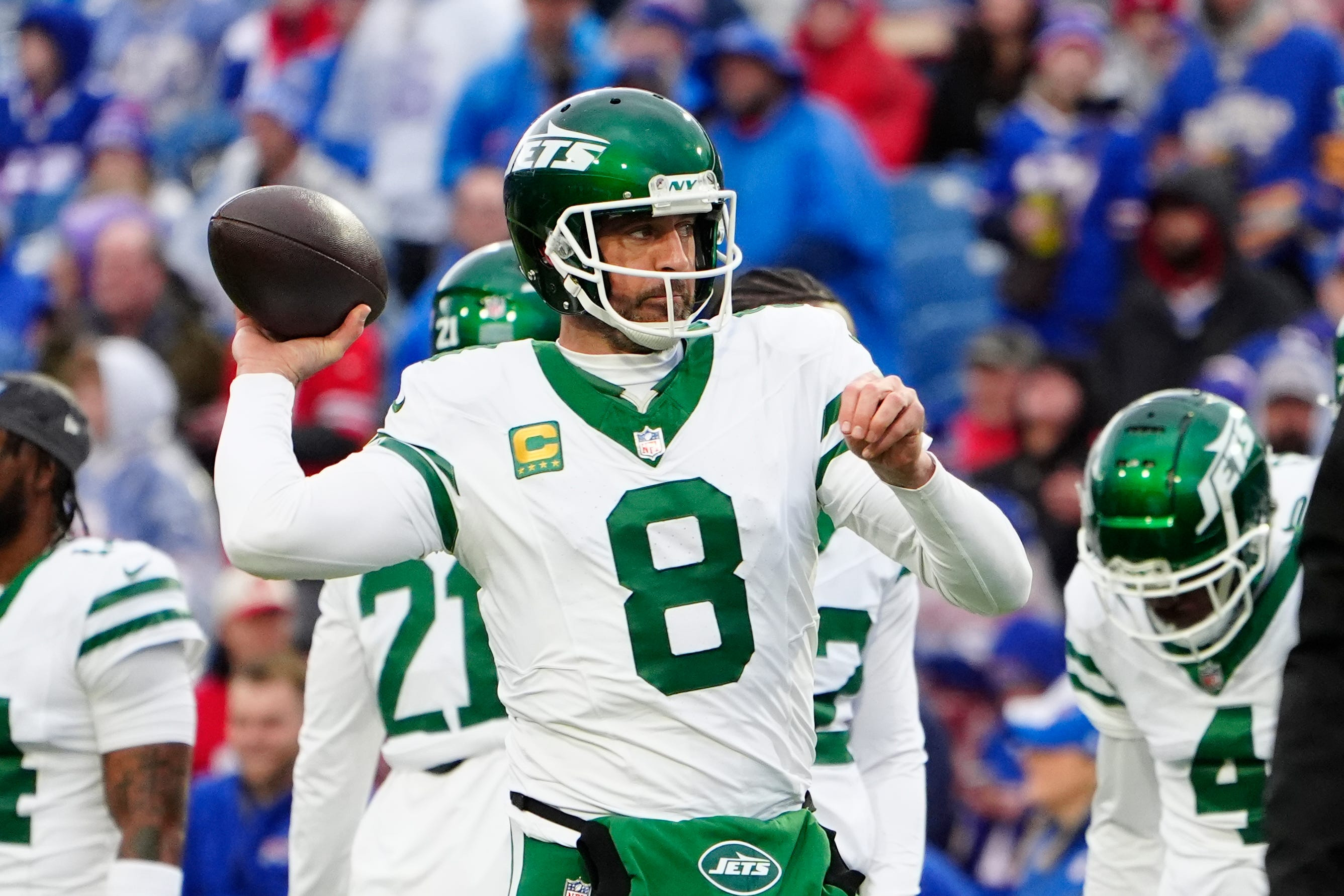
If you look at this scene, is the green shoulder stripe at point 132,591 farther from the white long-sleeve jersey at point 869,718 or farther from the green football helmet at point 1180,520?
the green football helmet at point 1180,520

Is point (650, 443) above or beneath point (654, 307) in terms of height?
beneath

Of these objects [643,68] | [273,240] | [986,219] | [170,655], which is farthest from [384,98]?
[273,240]

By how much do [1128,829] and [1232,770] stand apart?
31cm

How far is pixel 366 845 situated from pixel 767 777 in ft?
4.99

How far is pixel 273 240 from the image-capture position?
3295 millimetres

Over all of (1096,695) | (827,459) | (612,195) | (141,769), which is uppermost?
(612,195)

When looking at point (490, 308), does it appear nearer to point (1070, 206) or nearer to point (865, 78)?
point (1070, 206)

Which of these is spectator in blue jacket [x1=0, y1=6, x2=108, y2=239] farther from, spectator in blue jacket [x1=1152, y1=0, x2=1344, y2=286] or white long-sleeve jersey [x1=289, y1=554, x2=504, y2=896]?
white long-sleeve jersey [x1=289, y1=554, x2=504, y2=896]

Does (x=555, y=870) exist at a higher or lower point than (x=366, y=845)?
higher

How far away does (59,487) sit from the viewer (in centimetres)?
443

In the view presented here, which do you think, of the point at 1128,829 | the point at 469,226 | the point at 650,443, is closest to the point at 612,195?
the point at 650,443

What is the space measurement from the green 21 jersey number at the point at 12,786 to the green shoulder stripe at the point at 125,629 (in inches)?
7.6

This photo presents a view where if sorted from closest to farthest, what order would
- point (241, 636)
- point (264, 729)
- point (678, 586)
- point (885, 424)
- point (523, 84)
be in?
A: point (885, 424) → point (678, 586) → point (264, 729) → point (241, 636) → point (523, 84)

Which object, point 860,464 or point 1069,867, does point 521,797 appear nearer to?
point 860,464
